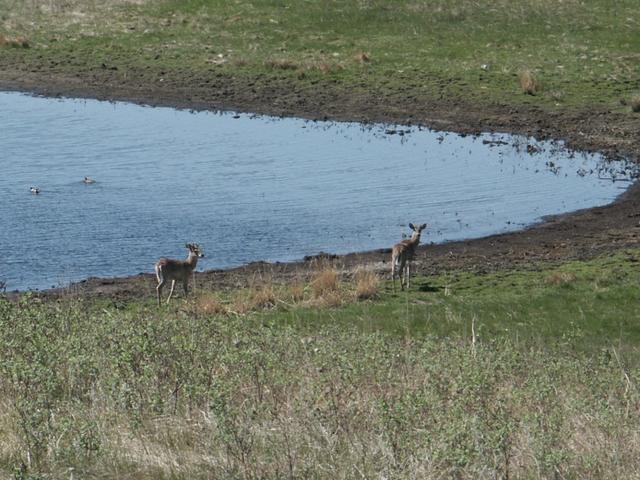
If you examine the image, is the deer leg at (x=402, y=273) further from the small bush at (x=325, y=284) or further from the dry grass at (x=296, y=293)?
the dry grass at (x=296, y=293)

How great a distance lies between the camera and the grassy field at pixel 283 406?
377 inches

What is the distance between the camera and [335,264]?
28.8 meters

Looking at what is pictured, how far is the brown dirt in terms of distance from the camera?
2873cm

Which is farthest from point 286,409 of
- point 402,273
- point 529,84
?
point 529,84

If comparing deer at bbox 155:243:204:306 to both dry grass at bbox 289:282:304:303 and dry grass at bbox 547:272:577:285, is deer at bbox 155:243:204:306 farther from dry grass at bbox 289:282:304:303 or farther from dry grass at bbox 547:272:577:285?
dry grass at bbox 547:272:577:285

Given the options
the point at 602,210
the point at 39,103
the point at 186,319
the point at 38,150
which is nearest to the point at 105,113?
the point at 39,103

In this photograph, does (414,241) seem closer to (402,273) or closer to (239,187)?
(402,273)

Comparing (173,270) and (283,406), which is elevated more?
(283,406)

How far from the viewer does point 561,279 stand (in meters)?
26.2

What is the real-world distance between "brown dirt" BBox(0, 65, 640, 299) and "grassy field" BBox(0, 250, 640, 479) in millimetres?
11932

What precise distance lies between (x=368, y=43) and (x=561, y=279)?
29.4 metres

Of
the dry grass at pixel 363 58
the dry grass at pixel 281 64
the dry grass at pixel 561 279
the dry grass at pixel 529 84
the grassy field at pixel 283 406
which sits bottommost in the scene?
the dry grass at pixel 561 279

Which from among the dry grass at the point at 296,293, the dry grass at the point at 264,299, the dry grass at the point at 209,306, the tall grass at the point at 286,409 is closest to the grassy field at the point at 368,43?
the dry grass at the point at 296,293

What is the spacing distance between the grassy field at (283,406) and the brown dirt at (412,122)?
11932 mm
